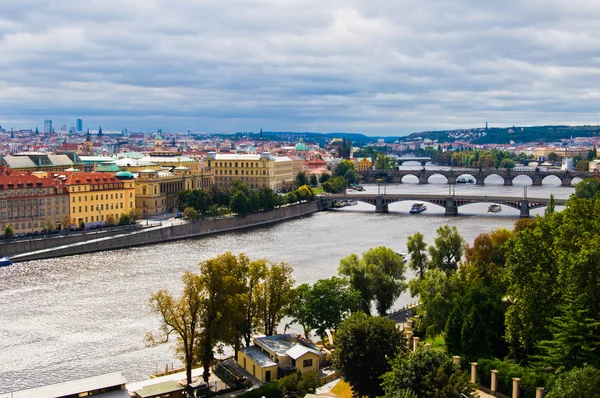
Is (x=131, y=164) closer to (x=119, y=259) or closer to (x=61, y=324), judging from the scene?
(x=119, y=259)

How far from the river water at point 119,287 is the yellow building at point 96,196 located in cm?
656

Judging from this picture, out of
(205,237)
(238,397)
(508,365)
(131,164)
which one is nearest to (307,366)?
(238,397)

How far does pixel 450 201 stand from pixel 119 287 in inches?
1558

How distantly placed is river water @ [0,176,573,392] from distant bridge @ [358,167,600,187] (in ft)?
146

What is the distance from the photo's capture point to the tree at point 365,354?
58.4ft

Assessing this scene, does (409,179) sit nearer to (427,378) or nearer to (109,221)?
(109,221)

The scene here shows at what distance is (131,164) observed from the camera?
68.2 meters

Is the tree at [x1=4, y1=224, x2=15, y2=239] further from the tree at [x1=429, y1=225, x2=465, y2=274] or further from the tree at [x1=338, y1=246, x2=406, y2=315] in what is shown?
the tree at [x1=429, y1=225, x2=465, y2=274]

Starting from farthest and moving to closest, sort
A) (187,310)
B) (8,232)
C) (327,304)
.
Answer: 1. (8,232)
2. (327,304)
3. (187,310)

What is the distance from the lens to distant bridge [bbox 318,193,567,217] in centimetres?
6365

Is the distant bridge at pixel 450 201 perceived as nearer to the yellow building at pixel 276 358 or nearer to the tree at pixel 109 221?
the tree at pixel 109 221

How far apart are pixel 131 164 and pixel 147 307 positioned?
40.7 meters

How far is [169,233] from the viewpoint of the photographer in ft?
164

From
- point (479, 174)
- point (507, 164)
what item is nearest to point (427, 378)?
point (479, 174)
